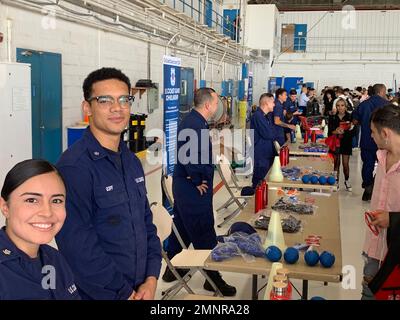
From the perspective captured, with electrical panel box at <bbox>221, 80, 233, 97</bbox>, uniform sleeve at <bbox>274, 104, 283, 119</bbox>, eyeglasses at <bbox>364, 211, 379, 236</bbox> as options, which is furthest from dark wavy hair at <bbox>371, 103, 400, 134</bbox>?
electrical panel box at <bbox>221, 80, 233, 97</bbox>

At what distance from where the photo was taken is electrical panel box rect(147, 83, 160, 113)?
11077 millimetres

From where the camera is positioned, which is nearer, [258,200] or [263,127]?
[258,200]

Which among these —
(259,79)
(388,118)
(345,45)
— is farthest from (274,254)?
(259,79)

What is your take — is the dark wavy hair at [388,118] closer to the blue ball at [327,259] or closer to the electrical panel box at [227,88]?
the blue ball at [327,259]

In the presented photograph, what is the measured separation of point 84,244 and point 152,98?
9491 millimetres

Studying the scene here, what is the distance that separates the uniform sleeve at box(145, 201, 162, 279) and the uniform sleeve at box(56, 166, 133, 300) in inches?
11.1

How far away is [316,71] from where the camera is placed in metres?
24.2

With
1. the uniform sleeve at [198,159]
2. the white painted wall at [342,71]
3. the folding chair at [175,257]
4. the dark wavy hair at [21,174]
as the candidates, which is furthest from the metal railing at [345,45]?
the dark wavy hair at [21,174]

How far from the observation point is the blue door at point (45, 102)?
21.0 feet

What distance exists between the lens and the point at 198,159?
4.27 metres

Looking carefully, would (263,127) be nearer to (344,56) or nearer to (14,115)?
(14,115)

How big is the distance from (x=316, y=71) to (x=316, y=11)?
10.2ft

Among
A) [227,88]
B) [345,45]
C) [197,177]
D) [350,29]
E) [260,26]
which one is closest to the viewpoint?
[197,177]

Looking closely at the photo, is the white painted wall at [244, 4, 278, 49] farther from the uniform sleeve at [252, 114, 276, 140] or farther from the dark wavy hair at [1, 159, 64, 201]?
the dark wavy hair at [1, 159, 64, 201]
